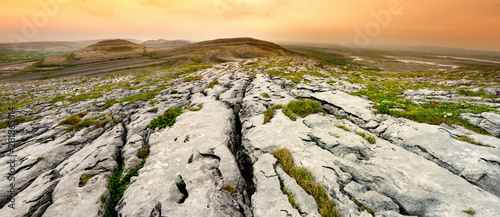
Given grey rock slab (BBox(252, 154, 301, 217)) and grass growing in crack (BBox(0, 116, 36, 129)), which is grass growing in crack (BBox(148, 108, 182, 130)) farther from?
grass growing in crack (BBox(0, 116, 36, 129))

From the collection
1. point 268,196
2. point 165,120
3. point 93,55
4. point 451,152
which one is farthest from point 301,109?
point 93,55

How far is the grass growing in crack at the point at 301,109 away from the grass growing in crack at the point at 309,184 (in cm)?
494

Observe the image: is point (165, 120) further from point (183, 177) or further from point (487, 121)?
point (487, 121)

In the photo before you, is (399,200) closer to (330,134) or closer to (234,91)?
(330,134)

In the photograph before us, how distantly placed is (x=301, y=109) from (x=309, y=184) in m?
7.89

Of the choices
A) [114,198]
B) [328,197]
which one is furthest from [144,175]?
[328,197]

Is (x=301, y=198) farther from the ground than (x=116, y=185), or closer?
farther from the ground

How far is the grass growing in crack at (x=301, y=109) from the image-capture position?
13.4 metres

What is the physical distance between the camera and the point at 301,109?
14.0m

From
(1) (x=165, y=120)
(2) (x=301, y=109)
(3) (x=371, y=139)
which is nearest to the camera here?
(3) (x=371, y=139)

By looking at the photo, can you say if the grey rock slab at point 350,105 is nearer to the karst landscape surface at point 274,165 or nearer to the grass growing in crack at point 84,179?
the karst landscape surface at point 274,165

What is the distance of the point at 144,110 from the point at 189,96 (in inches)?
240

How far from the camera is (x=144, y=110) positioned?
17.5 metres

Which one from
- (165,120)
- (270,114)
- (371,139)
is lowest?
(165,120)
